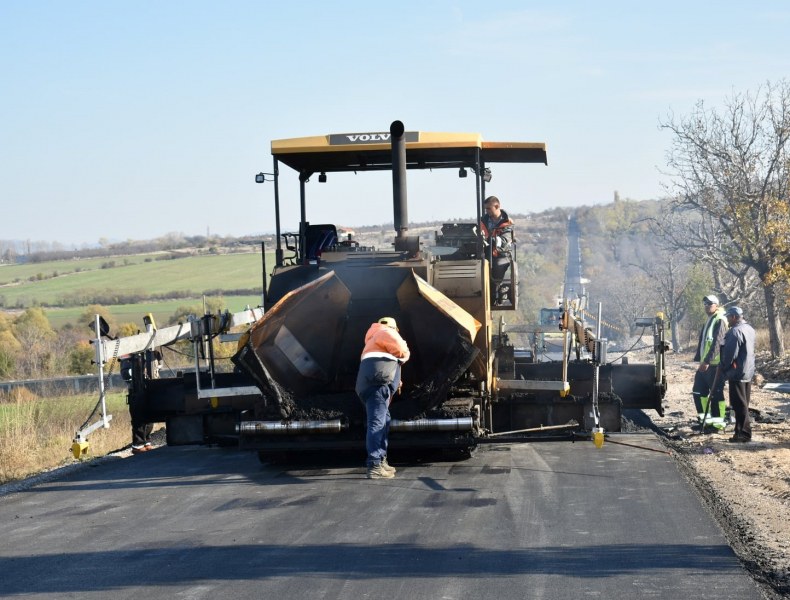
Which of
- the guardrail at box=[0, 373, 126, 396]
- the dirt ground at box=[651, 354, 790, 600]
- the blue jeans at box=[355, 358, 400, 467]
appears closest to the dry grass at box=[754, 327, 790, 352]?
the dirt ground at box=[651, 354, 790, 600]

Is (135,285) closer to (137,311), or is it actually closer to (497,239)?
(137,311)

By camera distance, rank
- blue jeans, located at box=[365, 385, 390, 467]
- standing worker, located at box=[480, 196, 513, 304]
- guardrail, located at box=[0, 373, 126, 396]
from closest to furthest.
A: blue jeans, located at box=[365, 385, 390, 467] → standing worker, located at box=[480, 196, 513, 304] → guardrail, located at box=[0, 373, 126, 396]

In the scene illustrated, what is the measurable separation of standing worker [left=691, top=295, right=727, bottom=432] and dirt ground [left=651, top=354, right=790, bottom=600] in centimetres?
23

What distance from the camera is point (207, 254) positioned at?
6322 cm

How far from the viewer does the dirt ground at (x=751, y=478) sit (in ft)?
22.5

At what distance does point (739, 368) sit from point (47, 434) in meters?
11.3

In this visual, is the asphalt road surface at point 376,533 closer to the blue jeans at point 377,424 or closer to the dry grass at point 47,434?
the blue jeans at point 377,424

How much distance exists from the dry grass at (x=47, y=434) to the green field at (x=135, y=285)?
18324 mm

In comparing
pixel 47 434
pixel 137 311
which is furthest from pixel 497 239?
pixel 137 311

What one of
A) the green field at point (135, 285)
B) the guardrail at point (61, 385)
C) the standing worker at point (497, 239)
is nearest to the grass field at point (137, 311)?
the green field at point (135, 285)

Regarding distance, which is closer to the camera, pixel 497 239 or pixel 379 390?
pixel 379 390

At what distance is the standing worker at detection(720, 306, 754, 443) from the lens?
12.2 m

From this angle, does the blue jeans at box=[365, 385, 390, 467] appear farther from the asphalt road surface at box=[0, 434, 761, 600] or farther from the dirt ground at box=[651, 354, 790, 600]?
the dirt ground at box=[651, 354, 790, 600]

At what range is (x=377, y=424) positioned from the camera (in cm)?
959
